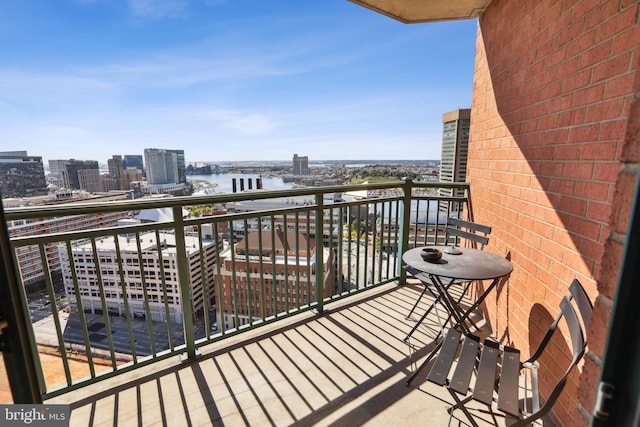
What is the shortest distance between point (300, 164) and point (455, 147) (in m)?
6.52

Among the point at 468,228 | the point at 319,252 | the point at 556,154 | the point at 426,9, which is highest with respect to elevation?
the point at 426,9

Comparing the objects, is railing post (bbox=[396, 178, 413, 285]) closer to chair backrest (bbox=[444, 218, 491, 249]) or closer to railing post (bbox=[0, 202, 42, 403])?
chair backrest (bbox=[444, 218, 491, 249])

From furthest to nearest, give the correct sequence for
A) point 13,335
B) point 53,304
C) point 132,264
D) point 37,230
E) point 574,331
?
point 132,264 < point 53,304 < point 37,230 < point 574,331 < point 13,335

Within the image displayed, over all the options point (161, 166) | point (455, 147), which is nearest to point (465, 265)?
point (455, 147)

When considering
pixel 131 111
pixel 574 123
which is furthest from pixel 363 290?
pixel 131 111

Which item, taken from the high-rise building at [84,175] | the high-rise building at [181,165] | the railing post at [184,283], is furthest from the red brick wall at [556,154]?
the high-rise building at [84,175]

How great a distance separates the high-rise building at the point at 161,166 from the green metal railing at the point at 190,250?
8105 mm

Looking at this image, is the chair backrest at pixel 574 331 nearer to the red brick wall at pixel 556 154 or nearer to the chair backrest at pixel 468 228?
the red brick wall at pixel 556 154

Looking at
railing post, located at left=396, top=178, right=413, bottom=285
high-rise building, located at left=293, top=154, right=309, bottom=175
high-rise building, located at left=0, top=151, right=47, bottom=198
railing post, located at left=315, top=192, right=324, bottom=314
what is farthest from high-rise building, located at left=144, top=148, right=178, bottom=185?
railing post, located at left=396, top=178, right=413, bottom=285

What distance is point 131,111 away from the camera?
77.0 ft

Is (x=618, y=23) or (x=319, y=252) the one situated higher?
(x=618, y=23)

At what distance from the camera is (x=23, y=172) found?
357 cm

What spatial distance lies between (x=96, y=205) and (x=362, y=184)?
236 cm

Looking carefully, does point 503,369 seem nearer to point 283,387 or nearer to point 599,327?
point 599,327
